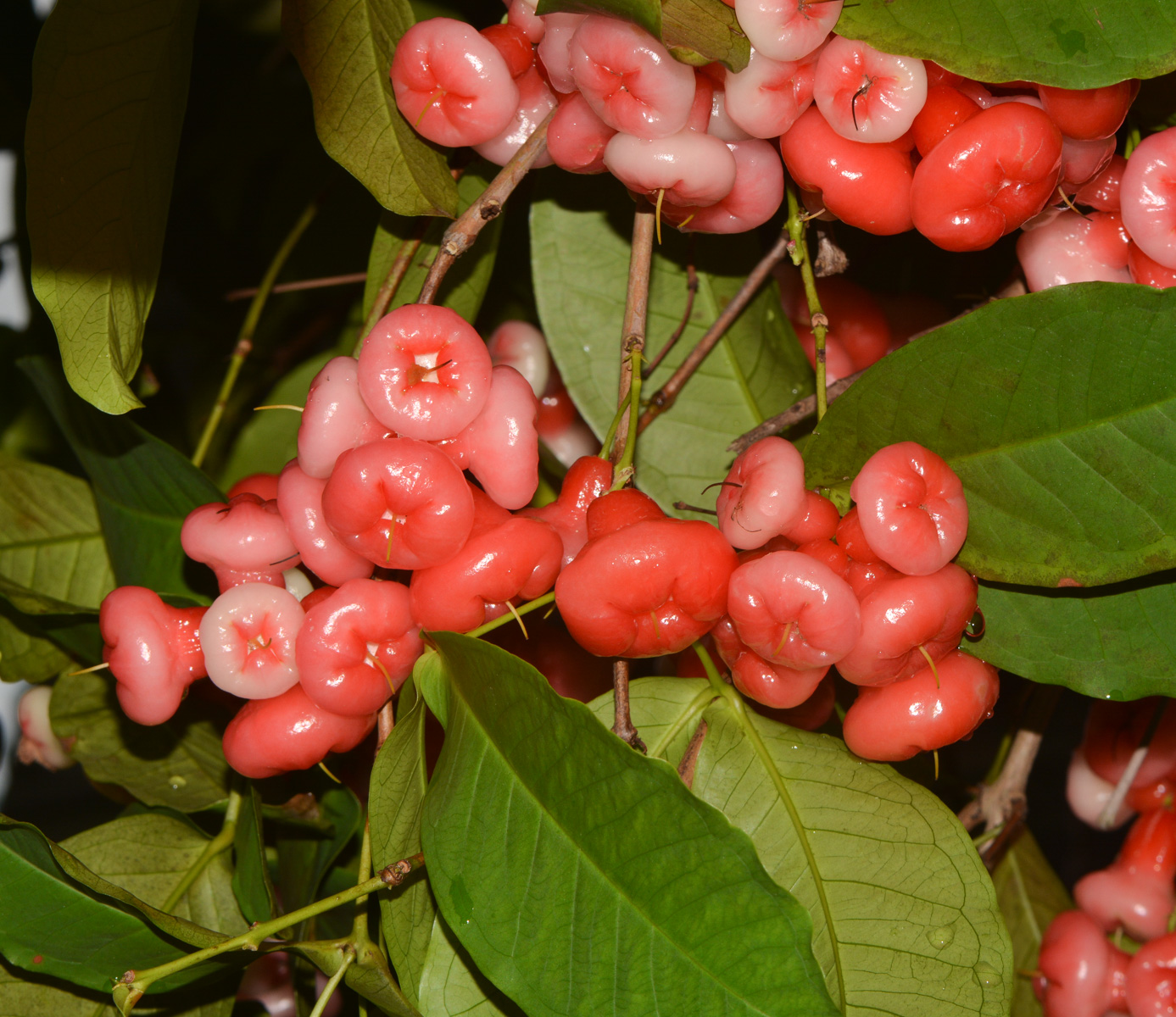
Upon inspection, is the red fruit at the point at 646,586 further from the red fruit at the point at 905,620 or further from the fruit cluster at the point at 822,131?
the fruit cluster at the point at 822,131

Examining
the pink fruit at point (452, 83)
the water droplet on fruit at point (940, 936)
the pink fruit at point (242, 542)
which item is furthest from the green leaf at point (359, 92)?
the water droplet on fruit at point (940, 936)

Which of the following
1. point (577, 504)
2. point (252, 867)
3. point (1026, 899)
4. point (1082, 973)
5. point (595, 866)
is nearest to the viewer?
point (595, 866)

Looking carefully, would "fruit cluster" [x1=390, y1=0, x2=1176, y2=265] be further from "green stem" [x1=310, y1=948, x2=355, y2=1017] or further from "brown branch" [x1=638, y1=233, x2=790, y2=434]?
"green stem" [x1=310, y1=948, x2=355, y2=1017]

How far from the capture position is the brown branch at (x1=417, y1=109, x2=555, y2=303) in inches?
25.2

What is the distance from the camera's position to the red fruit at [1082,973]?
830 millimetres

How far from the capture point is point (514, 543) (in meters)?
0.57

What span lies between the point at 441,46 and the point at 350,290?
52 cm

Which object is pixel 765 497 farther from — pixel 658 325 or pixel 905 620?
pixel 658 325

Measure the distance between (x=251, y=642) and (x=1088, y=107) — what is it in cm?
59

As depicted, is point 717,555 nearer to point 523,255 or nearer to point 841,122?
point 841,122

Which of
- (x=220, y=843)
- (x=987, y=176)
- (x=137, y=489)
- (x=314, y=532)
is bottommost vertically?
(x=220, y=843)

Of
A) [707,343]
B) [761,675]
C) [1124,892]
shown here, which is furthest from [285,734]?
[1124,892]

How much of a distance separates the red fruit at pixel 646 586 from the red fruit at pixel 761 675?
4 cm

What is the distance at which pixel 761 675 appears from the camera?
59cm
